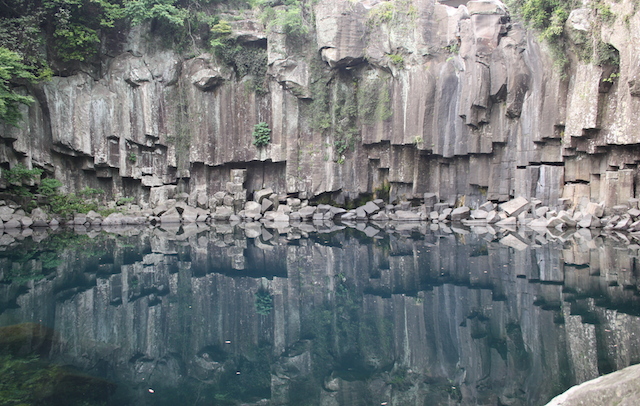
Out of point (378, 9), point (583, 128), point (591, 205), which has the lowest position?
point (591, 205)

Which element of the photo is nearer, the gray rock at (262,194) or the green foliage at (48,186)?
the green foliage at (48,186)

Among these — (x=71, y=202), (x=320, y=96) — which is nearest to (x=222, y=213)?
(x=71, y=202)

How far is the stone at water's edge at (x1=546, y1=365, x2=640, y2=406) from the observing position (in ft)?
11.1

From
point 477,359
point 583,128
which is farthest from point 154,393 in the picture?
point 583,128

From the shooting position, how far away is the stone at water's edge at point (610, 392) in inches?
133

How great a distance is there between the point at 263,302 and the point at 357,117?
1912 cm

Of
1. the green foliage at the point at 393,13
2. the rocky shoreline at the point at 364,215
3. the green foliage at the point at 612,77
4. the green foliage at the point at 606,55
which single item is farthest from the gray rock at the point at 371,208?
the green foliage at the point at 606,55

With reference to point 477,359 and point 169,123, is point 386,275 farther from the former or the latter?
point 169,123

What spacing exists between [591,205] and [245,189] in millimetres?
16629

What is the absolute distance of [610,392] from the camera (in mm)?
3473

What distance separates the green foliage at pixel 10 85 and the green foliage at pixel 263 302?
49.5 ft

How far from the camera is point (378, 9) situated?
80.7ft

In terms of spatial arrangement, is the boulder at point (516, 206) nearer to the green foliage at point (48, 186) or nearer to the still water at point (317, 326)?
the still water at point (317, 326)

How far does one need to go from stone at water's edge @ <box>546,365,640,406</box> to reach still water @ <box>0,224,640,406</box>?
98 centimetres
